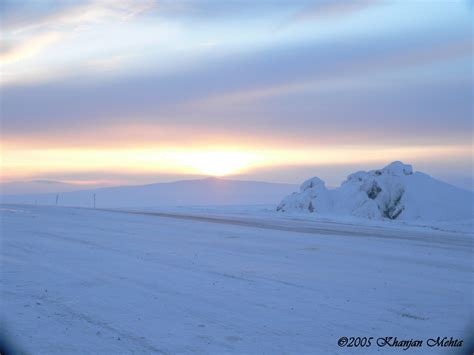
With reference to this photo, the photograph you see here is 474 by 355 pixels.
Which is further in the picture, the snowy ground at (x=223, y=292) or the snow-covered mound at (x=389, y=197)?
the snow-covered mound at (x=389, y=197)

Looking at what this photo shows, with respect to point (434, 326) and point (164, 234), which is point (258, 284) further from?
point (164, 234)

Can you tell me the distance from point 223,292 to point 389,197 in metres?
26.3

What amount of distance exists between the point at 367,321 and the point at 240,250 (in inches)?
281

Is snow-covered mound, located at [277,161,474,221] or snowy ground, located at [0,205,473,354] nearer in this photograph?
snowy ground, located at [0,205,473,354]

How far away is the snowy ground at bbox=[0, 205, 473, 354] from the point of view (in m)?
7.27

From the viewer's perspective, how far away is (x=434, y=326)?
814cm

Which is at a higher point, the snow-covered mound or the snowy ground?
the snow-covered mound

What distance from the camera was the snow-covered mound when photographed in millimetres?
32656

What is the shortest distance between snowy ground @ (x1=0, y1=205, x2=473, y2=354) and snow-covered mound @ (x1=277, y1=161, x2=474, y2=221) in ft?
49.3

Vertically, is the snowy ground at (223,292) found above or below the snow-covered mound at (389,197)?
below

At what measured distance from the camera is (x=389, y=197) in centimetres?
3419

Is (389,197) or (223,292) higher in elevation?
(389,197)

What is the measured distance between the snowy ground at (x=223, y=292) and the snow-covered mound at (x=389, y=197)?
Answer: 15030 mm

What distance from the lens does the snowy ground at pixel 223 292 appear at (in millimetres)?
7273
